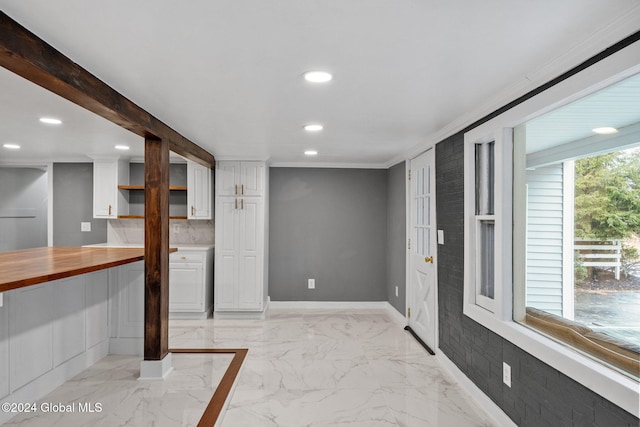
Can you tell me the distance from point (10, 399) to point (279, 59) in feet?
9.19

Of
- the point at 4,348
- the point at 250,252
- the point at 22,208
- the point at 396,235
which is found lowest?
the point at 4,348

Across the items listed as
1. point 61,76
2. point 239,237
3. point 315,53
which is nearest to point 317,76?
point 315,53

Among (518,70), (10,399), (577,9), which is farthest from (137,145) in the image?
(577,9)

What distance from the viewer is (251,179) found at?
5461 mm

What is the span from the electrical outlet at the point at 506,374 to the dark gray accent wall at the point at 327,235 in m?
3.45

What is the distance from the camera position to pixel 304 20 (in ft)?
5.32

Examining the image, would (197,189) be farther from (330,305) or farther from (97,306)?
(330,305)

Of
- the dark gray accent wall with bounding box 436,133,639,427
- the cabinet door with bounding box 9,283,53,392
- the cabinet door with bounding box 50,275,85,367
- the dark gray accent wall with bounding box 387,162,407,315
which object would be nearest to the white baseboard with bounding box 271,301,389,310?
the dark gray accent wall with bounding box 387,162,407,315

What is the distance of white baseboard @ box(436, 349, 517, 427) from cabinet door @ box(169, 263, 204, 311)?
309 cm

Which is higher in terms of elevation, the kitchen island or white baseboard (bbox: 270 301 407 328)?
the kitchen island

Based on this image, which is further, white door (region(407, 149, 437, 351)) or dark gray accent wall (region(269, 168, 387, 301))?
dark gray accent wall (region(269, 168, 387, 301))

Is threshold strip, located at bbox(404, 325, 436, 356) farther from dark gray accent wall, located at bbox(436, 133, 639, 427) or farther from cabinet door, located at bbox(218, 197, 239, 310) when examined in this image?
cabinet door, located at bbox(218, 197, 239, 310)

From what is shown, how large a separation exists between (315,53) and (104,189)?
467cm

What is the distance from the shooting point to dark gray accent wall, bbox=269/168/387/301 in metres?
6.08
